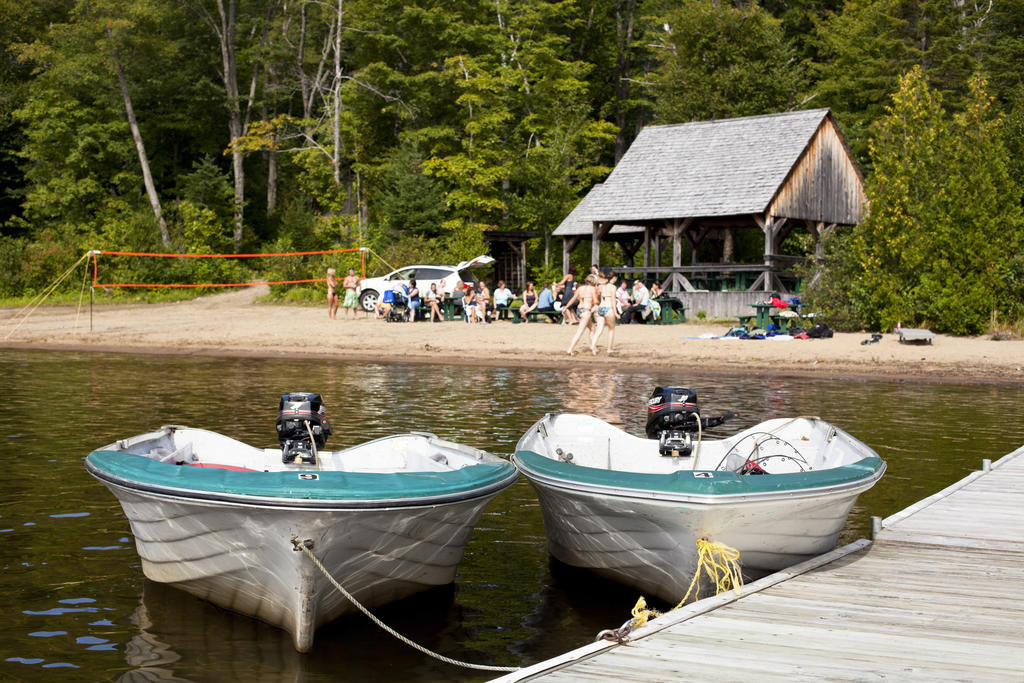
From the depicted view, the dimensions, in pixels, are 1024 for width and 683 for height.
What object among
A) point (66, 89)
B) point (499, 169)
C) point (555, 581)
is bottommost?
point (555, 581)

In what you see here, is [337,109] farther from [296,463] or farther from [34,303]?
[296,463]

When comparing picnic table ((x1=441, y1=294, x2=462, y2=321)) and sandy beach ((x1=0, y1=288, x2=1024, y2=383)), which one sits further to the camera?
picnic table ((x1=441, y1=294, x2=462, y2=321))

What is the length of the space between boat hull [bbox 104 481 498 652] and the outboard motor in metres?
2.15

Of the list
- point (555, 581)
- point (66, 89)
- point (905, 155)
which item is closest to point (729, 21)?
point (905, 155)

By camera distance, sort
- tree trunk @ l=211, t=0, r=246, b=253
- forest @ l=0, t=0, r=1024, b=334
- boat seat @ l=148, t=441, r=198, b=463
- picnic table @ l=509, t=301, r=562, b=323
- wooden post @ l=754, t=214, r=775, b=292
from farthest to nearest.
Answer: tree trunk @ l=211, t=0, r=246, b=253, forest @ l=0, t=0, r=1024, b=334, wooden post @ l=754, t=214, r=775, b=292, picnic table @ l=509, t=301, r=562, b=323, boat seat @ l=148, t=441, r=198, b=463

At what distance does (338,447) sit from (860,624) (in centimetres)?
743

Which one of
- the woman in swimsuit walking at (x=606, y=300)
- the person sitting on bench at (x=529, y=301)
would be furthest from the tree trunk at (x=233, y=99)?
the woman in swimsuit walking at (x=606, y=300)

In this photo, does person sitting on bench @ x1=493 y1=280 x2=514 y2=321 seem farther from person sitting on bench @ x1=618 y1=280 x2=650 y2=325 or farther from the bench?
person sitting on bench @ x1=618 y1=280 x2=650 y2=325

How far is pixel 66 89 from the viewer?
152 ft

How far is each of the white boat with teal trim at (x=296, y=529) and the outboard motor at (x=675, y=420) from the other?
1908 millimetres

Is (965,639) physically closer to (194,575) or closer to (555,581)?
(555,581)

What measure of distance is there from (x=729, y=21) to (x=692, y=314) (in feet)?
60.8

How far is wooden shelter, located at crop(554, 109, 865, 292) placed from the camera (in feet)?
104

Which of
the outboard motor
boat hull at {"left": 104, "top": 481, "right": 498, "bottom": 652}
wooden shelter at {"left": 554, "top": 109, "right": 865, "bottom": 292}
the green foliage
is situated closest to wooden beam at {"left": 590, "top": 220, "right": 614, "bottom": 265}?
wooden shelter at {"left": 554, "top": 109, "right": 865, "bottom": 292}
